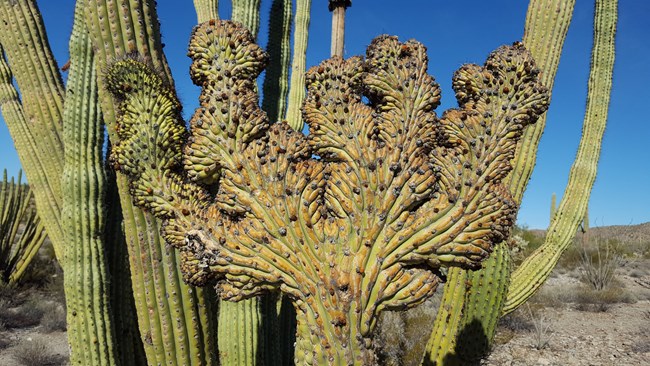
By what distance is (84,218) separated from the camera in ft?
11.0

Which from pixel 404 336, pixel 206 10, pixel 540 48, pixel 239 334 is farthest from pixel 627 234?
pixel 239 334

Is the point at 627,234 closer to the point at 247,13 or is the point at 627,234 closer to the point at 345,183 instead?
the point at 247,13

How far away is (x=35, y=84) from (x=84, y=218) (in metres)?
1.54

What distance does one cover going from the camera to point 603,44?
5809mm

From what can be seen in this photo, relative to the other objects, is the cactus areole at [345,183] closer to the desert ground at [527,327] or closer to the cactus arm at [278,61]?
the cactus arm at [278,61]

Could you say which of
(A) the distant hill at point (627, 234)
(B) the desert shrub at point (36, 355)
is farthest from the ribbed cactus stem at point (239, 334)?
(A) the distant hill at point (627, 234)

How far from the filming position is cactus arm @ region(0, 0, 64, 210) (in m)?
4.07

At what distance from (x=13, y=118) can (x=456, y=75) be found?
4135mm

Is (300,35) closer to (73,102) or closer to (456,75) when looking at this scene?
(73,102)

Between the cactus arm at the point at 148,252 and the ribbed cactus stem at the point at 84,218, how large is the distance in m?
0.80

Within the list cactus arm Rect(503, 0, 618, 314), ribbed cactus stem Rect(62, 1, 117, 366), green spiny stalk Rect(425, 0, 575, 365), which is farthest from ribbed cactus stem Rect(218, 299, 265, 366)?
cactus arm Rect(503, 0, 618, 314)

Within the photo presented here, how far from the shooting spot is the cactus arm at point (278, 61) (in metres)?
5.14

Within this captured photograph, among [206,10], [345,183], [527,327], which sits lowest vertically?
[527,327]

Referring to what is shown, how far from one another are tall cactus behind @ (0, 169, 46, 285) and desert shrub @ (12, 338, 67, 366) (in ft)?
10.6
